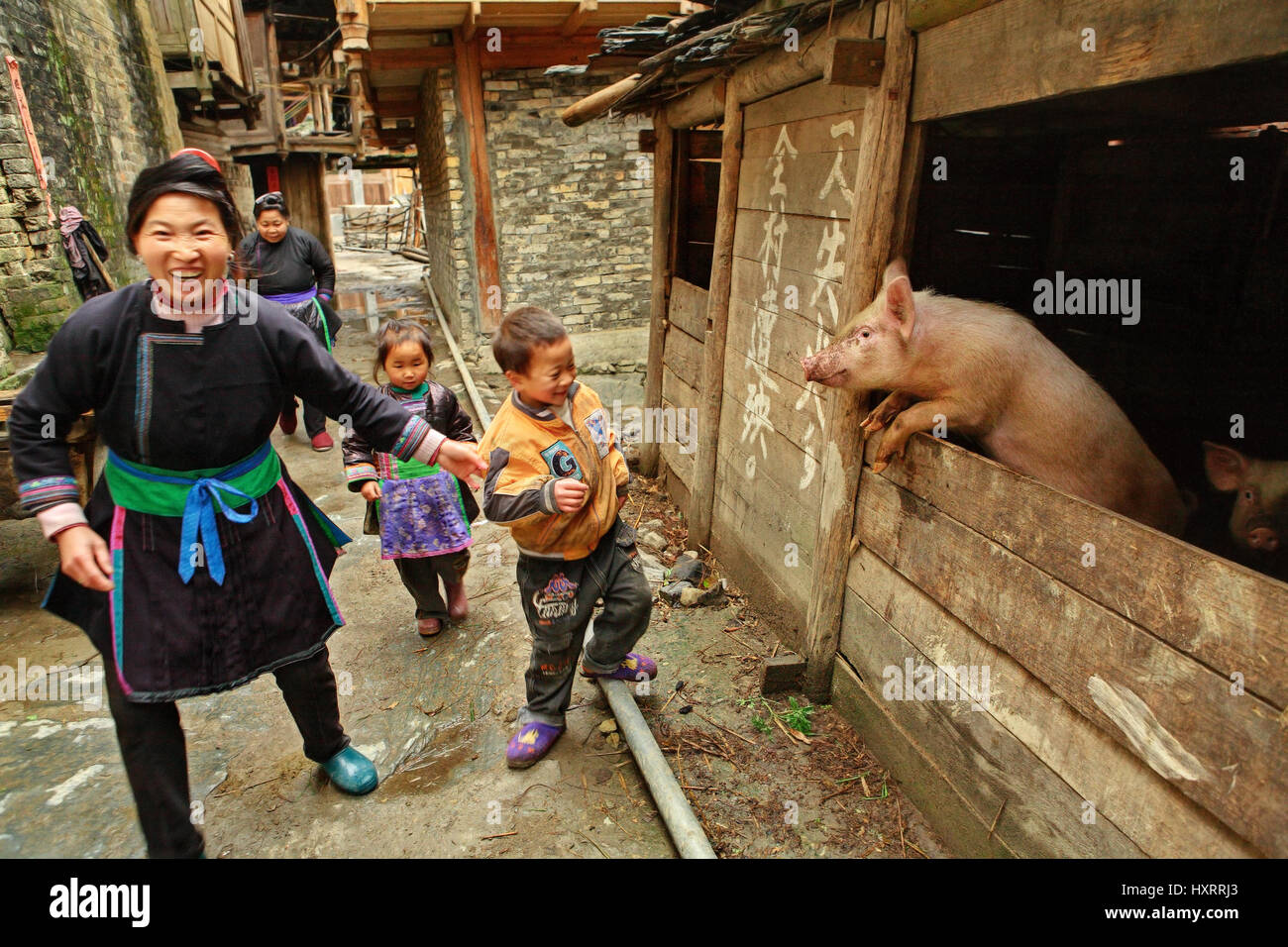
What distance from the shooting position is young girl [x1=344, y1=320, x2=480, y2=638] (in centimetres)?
386

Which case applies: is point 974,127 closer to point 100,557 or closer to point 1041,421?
point 1041,421

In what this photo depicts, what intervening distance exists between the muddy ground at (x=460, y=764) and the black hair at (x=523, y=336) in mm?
1827

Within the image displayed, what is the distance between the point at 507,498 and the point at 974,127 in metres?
3.34

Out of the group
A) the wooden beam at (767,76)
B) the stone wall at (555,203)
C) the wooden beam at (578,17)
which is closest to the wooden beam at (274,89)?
the stone wall at (555,203)

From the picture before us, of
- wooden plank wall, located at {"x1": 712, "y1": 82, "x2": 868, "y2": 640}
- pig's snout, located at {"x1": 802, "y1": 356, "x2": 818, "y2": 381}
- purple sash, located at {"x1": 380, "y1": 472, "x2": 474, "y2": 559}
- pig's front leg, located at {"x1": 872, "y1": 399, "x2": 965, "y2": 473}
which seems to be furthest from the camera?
purple sash, located at {"x1": 380, "y1": 472, "x2": 474, "y2": 559}

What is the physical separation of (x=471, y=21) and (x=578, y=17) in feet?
4.09

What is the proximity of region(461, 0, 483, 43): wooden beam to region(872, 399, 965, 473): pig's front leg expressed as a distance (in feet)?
25.2

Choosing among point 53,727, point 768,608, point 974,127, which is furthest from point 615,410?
point 53,727

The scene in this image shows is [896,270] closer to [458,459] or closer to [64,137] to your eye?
[458,459]

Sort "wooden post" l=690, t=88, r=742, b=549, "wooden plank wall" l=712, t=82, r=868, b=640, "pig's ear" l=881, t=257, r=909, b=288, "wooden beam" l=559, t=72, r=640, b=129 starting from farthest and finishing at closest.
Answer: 1. "wooden beam" l=559, t=72, r=640, b=129
2. "wooden post" l=690, t=88, r=742, b=549
3. "wooden plank wall" l=712, t=82, r=868, b=640
4. "pig's ear" l=881, t=257, r=909, b=288

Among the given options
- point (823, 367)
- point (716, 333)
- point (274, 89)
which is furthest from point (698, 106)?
point (274, 89)

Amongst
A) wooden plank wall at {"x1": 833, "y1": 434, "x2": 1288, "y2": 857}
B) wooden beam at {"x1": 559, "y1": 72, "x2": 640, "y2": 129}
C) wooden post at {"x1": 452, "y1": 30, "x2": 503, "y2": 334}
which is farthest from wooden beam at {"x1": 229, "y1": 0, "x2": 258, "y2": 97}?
wooden plank wall at {"x1": 833, "y1": 434, "x2": 1288, "y2": 857}

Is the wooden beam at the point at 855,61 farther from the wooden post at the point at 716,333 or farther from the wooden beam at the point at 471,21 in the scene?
the wooden beam at the point at 471,21

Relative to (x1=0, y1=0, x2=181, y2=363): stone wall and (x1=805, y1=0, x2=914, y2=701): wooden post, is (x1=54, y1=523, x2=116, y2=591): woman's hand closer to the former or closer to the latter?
(x1=805, y1=0, x2=914, y2=701): wooden post
